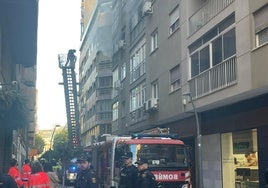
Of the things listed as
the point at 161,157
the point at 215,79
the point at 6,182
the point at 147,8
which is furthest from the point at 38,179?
the point at 147,8

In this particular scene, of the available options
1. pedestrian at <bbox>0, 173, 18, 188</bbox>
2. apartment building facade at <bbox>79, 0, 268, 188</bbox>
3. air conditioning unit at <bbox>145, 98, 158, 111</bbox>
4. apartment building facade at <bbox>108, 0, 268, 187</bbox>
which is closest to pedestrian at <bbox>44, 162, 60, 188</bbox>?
pedestrian at <bbox>0, 173, 18, 188</bbox>

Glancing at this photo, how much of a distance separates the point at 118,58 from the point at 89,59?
33.4 m

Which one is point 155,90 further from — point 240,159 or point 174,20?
point 240,159

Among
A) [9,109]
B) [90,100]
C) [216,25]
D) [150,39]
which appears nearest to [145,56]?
[150,39]

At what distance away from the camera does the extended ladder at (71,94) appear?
44203 millimetres

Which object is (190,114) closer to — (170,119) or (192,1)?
(170,119)

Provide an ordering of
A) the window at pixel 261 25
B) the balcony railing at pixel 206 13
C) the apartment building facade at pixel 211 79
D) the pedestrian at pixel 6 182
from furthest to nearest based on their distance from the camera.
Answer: the balcony railing at pixel 206 13 < the apartment building facade at pixel 211 79 < the window at pixel 261 25 < the pedestrian at pixel 6 182

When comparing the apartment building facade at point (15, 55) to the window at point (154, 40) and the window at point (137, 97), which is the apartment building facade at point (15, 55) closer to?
the window at point (154, 40)

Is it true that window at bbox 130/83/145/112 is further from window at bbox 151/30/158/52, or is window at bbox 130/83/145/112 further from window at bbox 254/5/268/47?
window at bbox 254/5/268/47

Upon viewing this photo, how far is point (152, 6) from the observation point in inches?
1078

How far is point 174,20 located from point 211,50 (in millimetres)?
5412

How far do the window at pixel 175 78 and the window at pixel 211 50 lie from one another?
6.01 ft

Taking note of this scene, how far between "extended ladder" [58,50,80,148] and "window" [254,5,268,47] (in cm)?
3148

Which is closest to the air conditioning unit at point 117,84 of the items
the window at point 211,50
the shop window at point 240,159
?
the window at point 211,50
